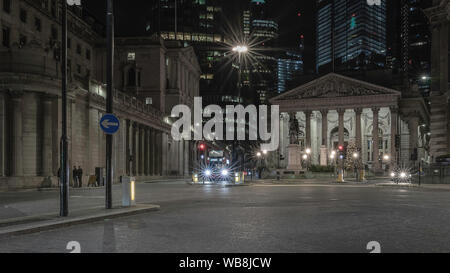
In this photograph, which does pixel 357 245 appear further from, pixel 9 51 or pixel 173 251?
pixel 9 51

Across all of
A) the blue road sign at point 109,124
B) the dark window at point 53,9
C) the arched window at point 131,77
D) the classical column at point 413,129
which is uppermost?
the dark window at point 53,9

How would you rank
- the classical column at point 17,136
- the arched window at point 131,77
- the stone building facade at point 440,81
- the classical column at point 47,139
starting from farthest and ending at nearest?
the arched window at point 131,77 < the stone building facade at point 440,81 < the classical column at point 47,139 < the classical column at point 17,136

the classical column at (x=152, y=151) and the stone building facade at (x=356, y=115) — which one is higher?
the stone building facade at (x=356, y=115)

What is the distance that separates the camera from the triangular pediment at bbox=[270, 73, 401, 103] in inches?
3543

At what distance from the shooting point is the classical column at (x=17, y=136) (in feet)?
110

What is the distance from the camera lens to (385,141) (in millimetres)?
102000

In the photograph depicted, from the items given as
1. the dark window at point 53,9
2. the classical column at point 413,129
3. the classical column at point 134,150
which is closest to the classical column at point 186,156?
the classical column at point 134,150

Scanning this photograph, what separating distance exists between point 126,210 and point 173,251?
680cm

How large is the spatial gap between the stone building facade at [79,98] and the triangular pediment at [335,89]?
22942mm

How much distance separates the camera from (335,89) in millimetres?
92812

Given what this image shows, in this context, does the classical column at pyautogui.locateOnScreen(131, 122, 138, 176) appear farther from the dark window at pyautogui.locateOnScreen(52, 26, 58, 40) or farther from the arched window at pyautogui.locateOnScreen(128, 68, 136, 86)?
A: the arched window at pyautogui.locateOnScreen(128, 68, 136, 86)

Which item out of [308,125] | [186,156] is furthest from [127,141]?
[308,125]

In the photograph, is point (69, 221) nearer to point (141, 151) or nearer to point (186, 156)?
point (141, 151)

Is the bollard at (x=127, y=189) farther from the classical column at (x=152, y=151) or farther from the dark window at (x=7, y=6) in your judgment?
the classical column at (x=152, y=151)
